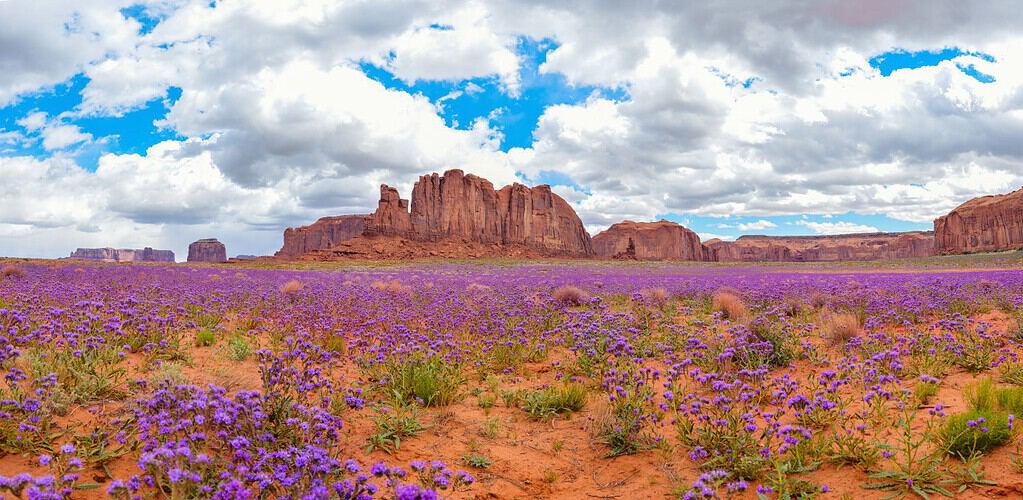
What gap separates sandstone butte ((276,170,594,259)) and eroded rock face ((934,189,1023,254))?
103 meters

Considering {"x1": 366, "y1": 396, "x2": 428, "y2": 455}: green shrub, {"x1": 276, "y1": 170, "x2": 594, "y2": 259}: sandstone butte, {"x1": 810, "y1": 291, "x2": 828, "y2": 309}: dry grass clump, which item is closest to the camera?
A: {"x1": 366, "y1": 396, "x2": 428, "y2": 455}: green shrub

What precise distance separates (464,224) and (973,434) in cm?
13791

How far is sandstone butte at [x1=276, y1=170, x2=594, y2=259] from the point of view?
114938 mm

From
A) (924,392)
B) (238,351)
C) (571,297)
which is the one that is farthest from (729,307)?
(238,351)

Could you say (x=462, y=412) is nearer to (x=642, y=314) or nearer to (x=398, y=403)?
(x=398, y=403)

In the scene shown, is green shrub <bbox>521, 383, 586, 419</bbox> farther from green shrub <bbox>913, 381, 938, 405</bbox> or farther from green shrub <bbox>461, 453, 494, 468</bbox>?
green shrub <bbox>913, 381, 938, 405</bbox>

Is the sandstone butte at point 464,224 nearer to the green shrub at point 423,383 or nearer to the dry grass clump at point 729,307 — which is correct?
the dry grass clump at point 729,307

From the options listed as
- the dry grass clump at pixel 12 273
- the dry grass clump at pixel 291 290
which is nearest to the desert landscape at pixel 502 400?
the dry grass clump at pixel 291 290

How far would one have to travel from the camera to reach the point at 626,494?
4.25 m

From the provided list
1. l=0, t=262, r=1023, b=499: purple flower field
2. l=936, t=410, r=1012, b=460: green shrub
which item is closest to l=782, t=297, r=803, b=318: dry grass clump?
l=0, t=262, r=1023, b=499: purple flower field

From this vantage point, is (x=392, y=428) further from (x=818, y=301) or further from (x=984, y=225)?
(x=984, y=225)

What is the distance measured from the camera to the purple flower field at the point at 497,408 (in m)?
3.60

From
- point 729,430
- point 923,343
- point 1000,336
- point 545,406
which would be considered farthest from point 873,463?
point 1000,336

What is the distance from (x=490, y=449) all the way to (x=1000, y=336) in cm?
761
